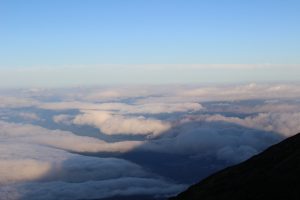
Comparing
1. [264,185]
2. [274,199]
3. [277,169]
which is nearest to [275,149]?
[277,169]

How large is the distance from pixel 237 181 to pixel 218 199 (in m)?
10.1

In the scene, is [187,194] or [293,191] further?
[187,194]

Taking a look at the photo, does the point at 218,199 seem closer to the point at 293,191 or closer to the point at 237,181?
the point at 237,181

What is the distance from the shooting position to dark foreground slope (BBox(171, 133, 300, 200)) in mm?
92062

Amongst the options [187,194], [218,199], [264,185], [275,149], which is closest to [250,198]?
[264,185]

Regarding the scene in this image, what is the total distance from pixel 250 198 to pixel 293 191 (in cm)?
979

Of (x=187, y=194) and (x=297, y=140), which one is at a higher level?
(x=297, y=140)

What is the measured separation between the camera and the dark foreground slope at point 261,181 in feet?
302

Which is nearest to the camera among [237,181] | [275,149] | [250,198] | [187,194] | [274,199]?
[274,199]

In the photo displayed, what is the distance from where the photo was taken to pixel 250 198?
311ft

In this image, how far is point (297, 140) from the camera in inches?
5566

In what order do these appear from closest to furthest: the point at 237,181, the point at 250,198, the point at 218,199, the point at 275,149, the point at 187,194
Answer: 1. the point at 250,198
2. the point at 218,199
3. the point at 237,181
4. the point at 187,194
5. the point at 275,149

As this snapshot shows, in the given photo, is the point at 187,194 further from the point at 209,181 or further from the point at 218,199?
the point at 218,199

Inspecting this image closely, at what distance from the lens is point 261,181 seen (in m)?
100
